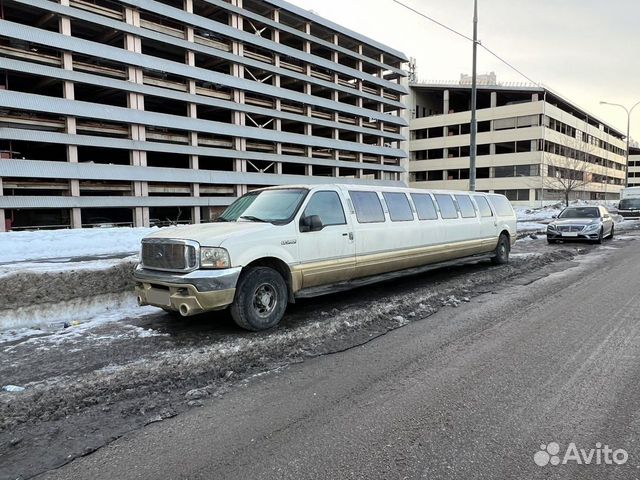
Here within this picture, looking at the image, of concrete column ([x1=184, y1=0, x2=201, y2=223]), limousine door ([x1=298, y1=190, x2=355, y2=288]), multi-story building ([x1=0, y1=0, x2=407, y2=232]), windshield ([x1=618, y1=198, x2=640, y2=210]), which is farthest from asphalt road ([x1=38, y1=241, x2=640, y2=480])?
concrete column ([x1=184, y1=0, x2=201, y2=223])

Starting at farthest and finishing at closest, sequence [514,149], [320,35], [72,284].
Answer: [514,149], [320,35], [72,284]

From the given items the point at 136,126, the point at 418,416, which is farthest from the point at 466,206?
the point at 136,126

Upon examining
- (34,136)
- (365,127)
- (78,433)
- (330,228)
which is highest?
(365,127)

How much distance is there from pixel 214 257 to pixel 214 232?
41cm

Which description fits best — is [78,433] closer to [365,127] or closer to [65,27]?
[65,27]

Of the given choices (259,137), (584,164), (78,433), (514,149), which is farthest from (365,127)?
(78,433)

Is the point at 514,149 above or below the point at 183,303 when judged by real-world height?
above

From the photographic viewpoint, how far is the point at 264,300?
5.98 meters

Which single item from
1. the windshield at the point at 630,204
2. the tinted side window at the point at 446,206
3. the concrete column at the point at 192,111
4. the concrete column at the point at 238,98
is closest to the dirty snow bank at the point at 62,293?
the tinted side window at the point at 446,206

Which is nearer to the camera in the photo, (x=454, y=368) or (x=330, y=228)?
(x=454, y=368)

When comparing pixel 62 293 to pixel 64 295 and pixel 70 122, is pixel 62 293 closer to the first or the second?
pixel 64 295

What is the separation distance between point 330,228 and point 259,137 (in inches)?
1420

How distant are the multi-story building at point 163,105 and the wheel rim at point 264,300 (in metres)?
28.7

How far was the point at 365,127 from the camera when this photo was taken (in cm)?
5347
